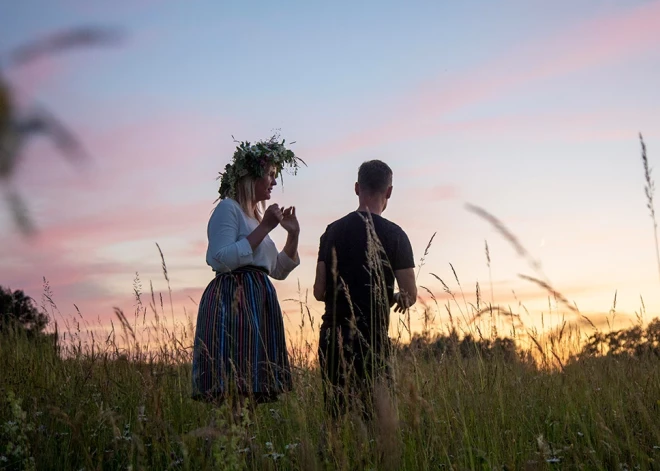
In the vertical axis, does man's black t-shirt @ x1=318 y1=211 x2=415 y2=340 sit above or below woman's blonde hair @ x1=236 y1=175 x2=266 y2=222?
below

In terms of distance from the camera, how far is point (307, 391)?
17.1 ft

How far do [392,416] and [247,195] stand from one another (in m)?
2.99

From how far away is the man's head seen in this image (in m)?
4.87

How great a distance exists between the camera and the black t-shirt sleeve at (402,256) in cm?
472

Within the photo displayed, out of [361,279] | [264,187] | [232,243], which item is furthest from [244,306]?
[264,187]

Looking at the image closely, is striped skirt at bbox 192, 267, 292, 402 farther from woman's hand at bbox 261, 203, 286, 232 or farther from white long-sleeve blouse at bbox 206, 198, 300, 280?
woman's hand at bbox 261, 203, 286, 232

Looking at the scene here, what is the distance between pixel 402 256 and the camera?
4.73 meters

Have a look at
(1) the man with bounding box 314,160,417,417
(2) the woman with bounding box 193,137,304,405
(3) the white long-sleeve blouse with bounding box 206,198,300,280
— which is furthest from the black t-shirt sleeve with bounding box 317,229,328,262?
(3) the white long-sleeve blouse with bounding box 206,198,300,280

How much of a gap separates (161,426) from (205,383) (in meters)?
1.34

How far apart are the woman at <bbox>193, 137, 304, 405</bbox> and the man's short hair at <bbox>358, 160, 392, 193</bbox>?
531 mm

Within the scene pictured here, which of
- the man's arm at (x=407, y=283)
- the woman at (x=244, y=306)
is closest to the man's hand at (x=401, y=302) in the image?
the man's arm at (x=407, y=283)

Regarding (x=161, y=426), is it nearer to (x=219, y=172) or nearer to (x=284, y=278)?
(x=284, y=278)

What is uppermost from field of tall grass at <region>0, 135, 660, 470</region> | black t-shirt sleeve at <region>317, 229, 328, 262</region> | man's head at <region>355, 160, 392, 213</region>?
man's head at <region>355, 160, 392, 213</region>

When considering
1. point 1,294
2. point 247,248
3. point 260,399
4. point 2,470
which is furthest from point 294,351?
point 1,294
